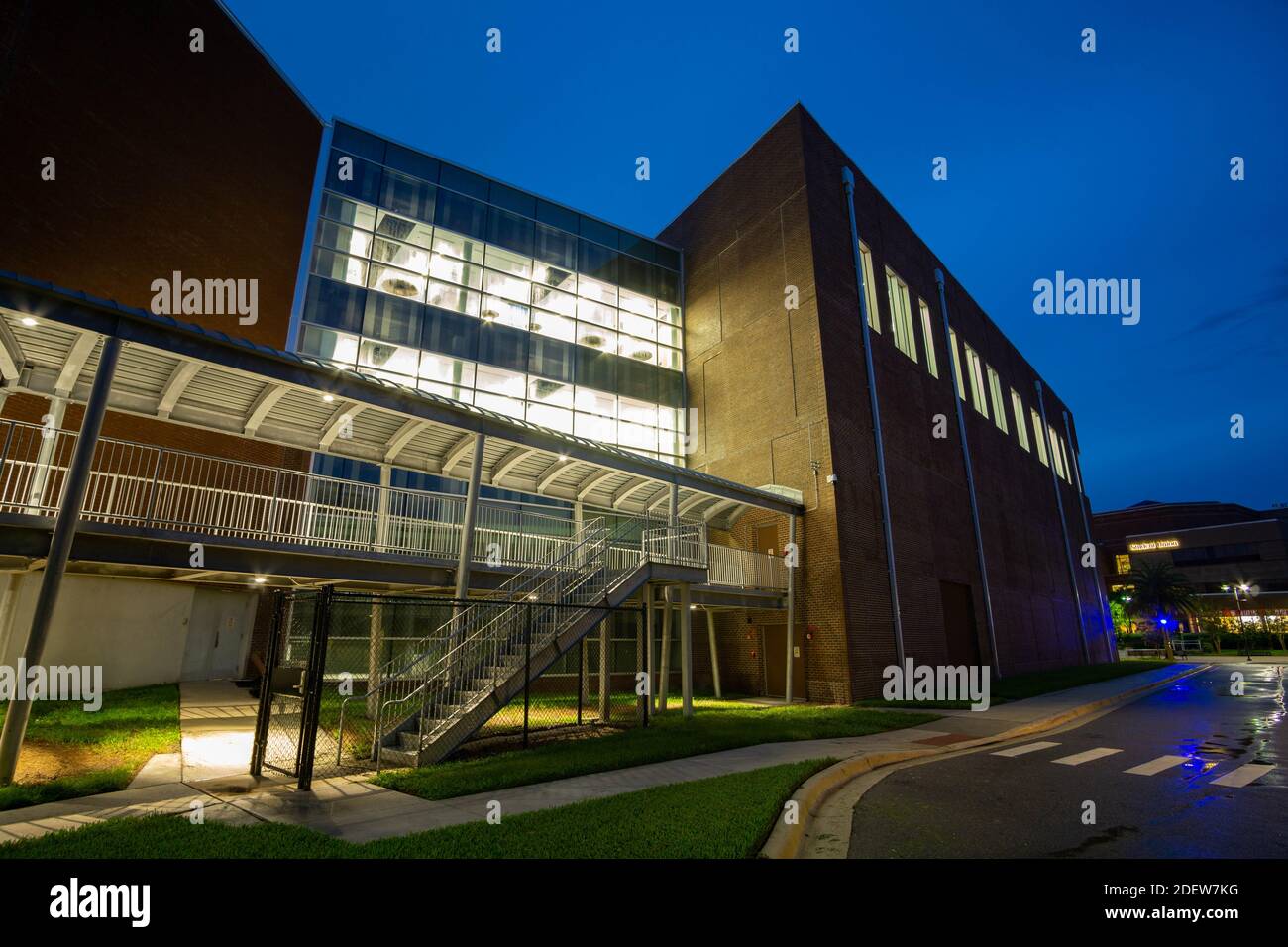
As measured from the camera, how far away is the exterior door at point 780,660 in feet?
63.8

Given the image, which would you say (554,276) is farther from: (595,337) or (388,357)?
(388,357)

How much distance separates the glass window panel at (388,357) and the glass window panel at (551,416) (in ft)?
13.9

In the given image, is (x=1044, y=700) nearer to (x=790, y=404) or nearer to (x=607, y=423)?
(x=790, y=404)

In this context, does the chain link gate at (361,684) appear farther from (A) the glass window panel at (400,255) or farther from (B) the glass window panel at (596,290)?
(B) the glass window panel at (596,290)

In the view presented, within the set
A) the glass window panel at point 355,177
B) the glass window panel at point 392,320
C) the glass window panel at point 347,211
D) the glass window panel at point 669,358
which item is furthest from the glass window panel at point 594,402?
the glass window panel at point 355,177

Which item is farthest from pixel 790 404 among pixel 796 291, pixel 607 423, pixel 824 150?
pixel 824 150

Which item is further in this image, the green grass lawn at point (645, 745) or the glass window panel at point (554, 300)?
the glass window panel at point (554, 300)

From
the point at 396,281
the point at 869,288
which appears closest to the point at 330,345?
the point at 396,281

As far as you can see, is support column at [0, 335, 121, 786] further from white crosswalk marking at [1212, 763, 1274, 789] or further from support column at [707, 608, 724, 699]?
support column at [707, 608, 724, 699]

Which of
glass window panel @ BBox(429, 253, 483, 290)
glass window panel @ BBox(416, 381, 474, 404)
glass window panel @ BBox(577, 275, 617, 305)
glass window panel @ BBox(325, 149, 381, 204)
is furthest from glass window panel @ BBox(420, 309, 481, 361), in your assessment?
glass window panel @ BBox(577, 275, 617, 305)

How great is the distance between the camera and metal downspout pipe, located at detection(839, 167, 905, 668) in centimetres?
2042

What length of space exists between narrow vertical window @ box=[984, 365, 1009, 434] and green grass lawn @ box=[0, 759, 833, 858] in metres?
35.3
